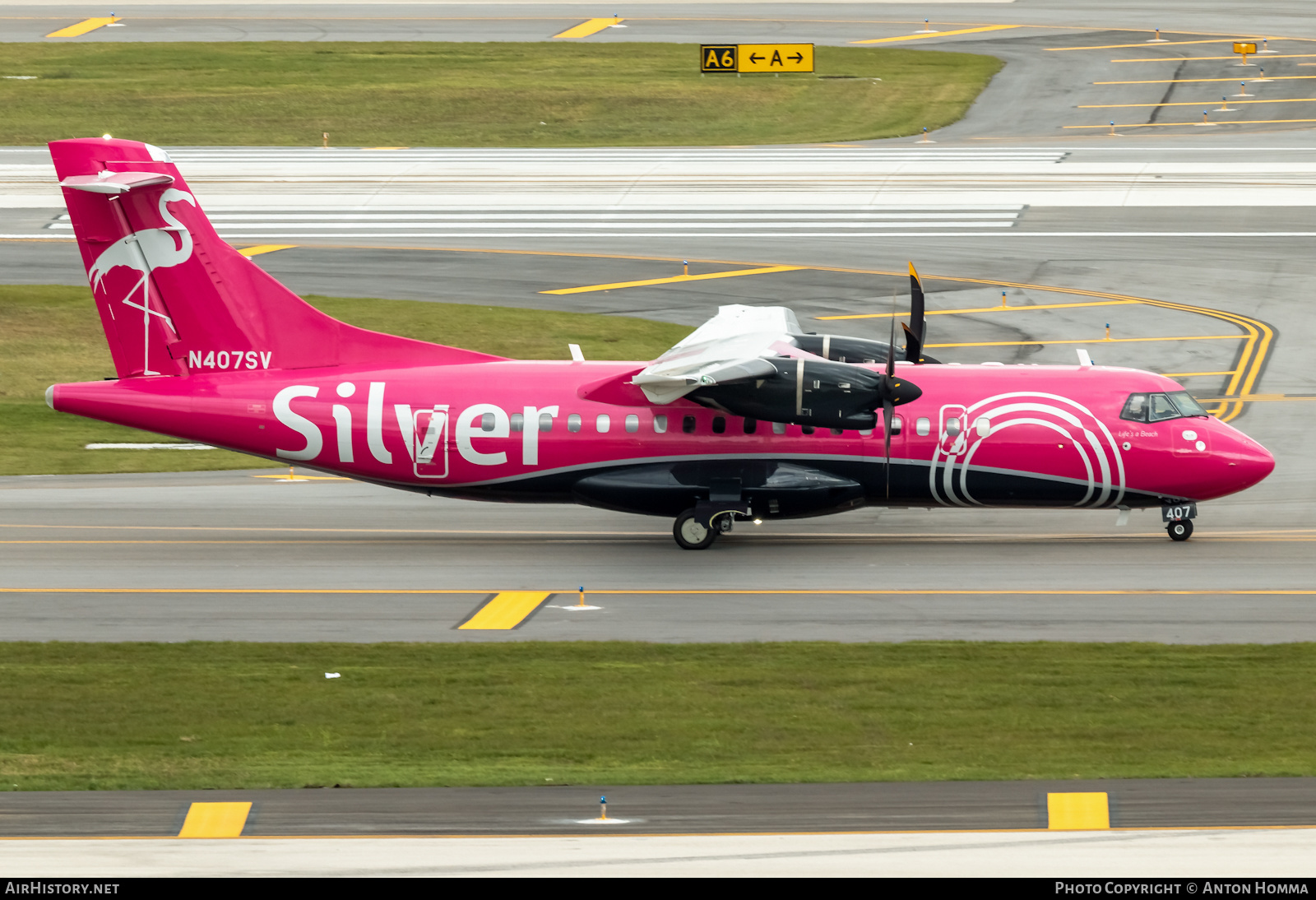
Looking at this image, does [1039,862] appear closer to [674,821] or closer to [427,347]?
[674,821]

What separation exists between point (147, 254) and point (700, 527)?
1113 cm

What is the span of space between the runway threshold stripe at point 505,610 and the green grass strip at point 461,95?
146 ft

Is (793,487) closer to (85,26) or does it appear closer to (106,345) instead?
(106,345)

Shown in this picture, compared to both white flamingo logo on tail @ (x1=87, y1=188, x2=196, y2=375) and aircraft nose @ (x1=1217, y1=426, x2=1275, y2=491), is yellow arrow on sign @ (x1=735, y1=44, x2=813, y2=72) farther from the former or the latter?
aircraft nose @ (x1=1217, y1=426, x2=1275, y2=491)

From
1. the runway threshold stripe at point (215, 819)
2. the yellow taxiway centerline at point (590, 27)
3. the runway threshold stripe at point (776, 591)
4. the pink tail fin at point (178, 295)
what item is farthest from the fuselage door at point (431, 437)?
the yellow taxiway centerline at point (590, 27)

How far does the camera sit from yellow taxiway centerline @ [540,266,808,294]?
49.9 meters

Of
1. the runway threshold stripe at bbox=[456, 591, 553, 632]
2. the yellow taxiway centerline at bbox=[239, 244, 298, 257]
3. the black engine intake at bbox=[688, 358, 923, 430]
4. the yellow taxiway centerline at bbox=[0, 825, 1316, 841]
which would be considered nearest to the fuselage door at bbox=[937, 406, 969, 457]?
the black engine intake at bbox=[688, 358, 923, 430]

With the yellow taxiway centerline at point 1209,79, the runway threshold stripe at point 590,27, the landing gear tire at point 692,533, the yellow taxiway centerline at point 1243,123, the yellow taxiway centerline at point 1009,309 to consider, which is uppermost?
the runway threshold stripe at point 590,27

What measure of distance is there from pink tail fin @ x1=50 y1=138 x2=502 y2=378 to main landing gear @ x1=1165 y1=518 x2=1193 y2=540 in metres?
13.7

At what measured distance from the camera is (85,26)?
283 ft

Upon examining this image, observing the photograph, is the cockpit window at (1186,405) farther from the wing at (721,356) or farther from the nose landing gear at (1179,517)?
the wing at (721,356)

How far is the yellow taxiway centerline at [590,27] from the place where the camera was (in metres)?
84.2

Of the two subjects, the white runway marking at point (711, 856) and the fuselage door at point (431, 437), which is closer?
the white runway marking at point (711, 856)
